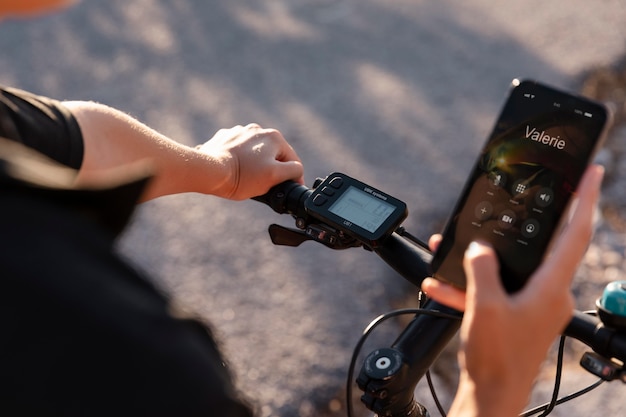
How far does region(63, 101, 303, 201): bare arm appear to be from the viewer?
4.79 ft

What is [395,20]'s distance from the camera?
5.25m

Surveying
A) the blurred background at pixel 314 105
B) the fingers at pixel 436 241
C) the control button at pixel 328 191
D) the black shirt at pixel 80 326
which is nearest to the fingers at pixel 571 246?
the fingers at pixel 436 241

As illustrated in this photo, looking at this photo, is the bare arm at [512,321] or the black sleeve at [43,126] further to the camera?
the black sleeve at [43,126]

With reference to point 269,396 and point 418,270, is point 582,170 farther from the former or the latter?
point 269,396

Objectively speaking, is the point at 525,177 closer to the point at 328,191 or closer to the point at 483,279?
the point at 483,279

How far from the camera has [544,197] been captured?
3.76ft

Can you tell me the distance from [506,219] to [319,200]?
0.44 metres

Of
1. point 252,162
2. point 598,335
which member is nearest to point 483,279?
point 598,335

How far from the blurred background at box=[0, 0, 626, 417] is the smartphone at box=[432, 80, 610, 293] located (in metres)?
1.70

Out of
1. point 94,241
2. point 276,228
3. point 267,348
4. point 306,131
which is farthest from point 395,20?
point 94,241

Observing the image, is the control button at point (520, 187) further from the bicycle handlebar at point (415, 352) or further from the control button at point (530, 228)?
the bicycle handlebar at point (415, 352)

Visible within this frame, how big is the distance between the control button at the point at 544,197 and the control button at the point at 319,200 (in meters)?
0.47

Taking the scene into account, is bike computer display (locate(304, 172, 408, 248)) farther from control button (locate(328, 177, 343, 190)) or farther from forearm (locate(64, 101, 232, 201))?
forearm (locate(64, 101, 232, 201))

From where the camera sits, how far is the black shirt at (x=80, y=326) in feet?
2.34
